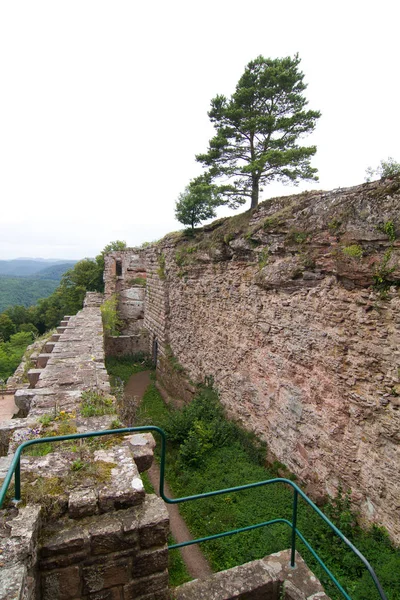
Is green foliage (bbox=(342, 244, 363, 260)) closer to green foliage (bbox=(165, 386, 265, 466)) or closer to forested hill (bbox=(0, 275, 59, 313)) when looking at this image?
green foliage (bbox=(165, 386, 265, 466))

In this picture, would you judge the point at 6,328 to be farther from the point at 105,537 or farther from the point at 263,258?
the point at 105,537

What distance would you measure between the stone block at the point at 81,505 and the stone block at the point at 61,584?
1.15 feet

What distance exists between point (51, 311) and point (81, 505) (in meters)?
43.3

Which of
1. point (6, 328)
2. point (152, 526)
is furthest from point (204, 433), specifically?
point (6, 328)

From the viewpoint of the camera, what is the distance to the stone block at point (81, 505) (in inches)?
108

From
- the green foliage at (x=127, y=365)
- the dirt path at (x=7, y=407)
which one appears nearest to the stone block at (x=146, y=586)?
Answer: the dirt path at (x=7, y=407)

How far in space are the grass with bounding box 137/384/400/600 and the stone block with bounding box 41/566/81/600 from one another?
11.7ft

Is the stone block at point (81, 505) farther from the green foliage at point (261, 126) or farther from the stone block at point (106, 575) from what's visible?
the green foliage at point (261, 126)

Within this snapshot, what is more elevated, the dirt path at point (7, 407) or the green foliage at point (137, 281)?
the green foliage at point (137, 281)

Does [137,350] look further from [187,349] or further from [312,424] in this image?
[312,424]

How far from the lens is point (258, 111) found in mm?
10820

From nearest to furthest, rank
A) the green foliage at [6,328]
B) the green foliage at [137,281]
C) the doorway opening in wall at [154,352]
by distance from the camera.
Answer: the doorway opening in wall at [154,352] < the green foliage at [137,281] < the green foliage at [6,328]

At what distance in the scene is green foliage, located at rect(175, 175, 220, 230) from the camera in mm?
11070

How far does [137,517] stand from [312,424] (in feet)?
14.8
